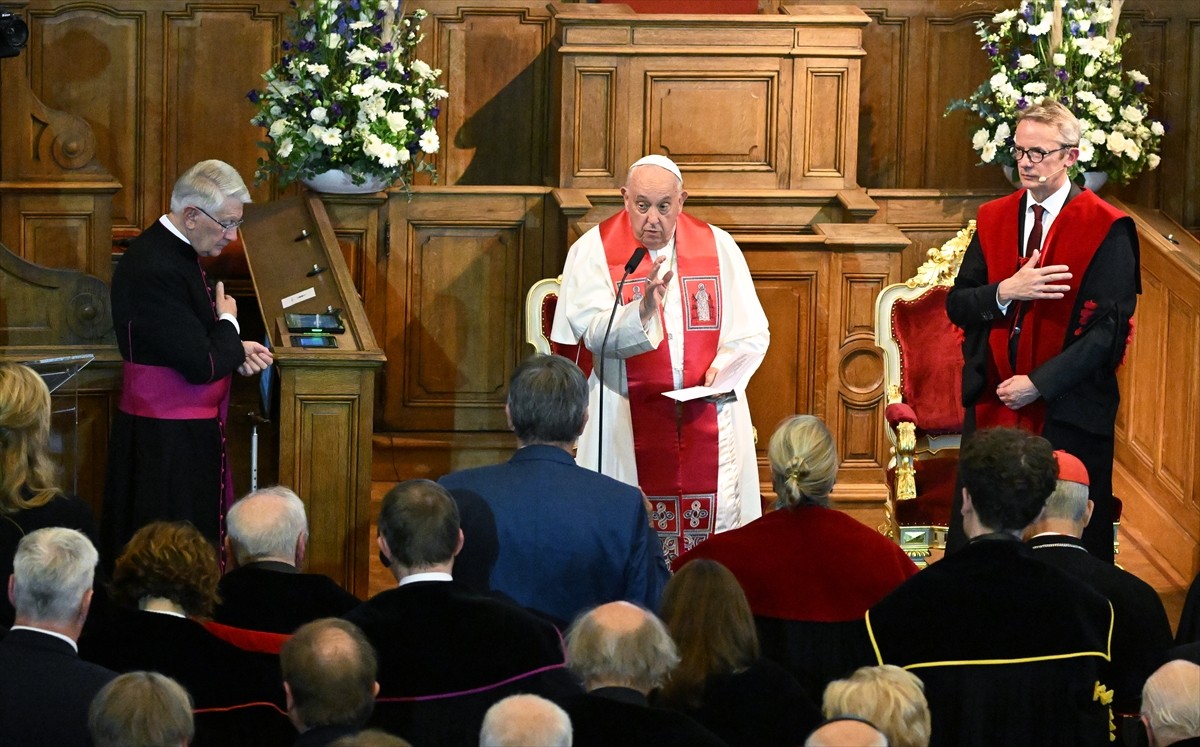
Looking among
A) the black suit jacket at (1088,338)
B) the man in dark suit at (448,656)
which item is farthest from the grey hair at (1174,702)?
the black suit jacket at (1088,338)

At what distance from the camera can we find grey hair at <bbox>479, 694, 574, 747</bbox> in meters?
2.93

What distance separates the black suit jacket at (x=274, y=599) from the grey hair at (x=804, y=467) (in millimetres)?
1025

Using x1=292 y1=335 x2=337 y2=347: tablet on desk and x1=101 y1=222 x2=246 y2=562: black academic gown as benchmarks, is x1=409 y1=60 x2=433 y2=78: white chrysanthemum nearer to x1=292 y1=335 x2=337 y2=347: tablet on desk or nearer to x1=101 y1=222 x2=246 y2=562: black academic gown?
x1=292 y1=335 x2=337 y2=347: tablet on desk

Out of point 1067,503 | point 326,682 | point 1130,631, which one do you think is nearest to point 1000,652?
point 1130,631

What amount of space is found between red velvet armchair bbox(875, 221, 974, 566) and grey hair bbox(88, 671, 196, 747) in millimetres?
4070

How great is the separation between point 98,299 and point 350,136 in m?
1.63

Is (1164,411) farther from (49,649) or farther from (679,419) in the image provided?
(49,649)

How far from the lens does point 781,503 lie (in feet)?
13.9

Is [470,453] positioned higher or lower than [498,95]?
lower

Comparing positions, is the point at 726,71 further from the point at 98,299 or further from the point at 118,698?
the point at 118,698

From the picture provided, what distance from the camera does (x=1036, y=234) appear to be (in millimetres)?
5891

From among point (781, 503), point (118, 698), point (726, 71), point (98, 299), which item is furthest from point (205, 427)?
point (726, 71)

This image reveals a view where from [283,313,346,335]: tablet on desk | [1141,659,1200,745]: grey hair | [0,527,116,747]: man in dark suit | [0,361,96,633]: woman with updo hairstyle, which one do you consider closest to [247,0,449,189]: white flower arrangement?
[283,313,346,335]: tablet on desk

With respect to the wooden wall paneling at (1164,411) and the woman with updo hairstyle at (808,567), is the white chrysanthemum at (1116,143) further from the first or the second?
the woman with updo hairstyle at (808,567)
